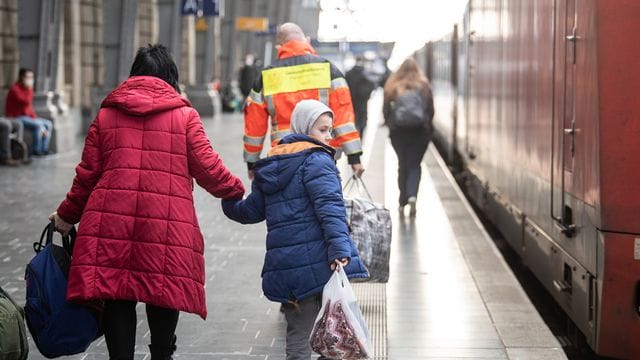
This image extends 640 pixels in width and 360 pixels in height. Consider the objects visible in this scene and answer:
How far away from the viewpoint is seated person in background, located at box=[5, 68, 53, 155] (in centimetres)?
1927

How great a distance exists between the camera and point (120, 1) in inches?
1018

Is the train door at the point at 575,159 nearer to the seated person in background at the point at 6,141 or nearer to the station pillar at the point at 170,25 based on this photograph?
the seated person in background at the point at 6,141

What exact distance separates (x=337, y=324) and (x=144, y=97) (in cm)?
122

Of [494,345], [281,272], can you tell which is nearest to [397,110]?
[494,345]

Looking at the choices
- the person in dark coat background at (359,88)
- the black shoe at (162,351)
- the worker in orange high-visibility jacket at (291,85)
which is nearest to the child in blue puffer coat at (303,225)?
the black shoe at (162,351)

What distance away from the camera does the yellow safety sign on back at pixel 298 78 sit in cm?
763

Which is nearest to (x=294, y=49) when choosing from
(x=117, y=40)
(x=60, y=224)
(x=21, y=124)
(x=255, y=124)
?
(x=255, y=124)

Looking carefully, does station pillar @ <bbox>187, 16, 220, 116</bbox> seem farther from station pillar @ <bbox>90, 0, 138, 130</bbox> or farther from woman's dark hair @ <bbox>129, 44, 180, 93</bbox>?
woman's dark hair @ <bbox>129, 44, 180, 93</bbox>

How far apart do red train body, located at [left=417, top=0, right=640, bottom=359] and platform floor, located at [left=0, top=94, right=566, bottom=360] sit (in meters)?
0.33

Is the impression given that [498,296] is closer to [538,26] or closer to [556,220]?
[556,220]

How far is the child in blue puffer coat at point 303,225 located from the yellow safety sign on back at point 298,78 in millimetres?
2196

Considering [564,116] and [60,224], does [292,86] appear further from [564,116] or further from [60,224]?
[60,224]

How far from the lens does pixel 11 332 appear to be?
489cm

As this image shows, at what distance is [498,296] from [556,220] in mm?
1115
